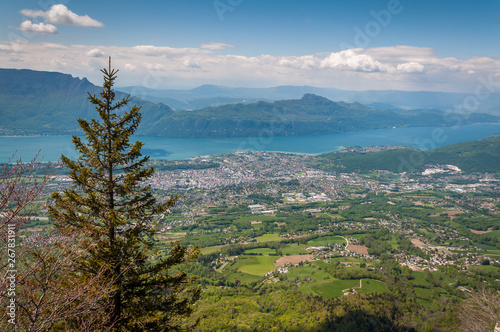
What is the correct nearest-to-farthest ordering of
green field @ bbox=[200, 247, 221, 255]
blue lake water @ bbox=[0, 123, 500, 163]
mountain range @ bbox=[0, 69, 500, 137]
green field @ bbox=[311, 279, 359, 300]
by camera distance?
1. green field @ bbox=[311, 279, 359, 300]
2. green field @ bbox=[200, 247, 221, 255]
3. blue lake water @ bbox=[0, 123, 500, 163]
4. mountain range @ bbox=[0, 69, 500, 137]

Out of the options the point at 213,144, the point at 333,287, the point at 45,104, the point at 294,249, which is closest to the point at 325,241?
the point at 294,249

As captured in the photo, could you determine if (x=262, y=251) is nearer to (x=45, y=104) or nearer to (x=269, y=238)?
(x=269, y=238)

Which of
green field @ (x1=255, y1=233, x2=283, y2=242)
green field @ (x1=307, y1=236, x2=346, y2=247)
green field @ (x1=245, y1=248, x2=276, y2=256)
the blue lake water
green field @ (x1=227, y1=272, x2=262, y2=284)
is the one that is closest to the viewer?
green field @ (x1=227, y1=272, x2=262, y2=284)

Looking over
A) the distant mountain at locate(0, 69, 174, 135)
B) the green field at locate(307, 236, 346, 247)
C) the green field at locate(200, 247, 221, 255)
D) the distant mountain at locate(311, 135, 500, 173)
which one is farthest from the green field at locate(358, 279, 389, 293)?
the distant mountain at locate(0, 69, 174, 135)

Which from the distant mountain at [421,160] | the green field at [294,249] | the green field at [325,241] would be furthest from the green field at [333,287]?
the distant mountain at [421,160]

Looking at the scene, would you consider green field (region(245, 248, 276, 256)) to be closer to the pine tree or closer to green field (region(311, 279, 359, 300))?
green field (region(311, 279, 359, 300))

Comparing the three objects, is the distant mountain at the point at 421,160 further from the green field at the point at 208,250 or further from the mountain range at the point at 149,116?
the mountain range at the point at 149,116
